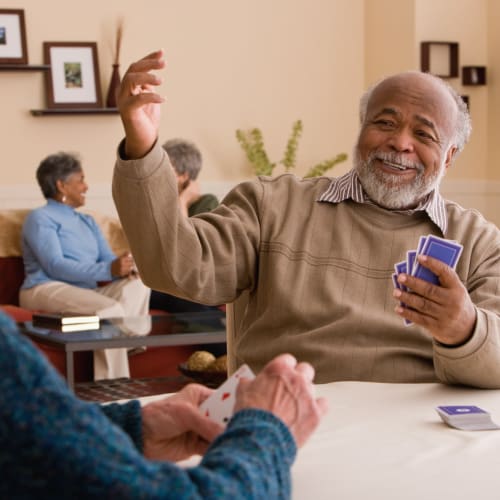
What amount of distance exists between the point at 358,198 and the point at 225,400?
1136 mm

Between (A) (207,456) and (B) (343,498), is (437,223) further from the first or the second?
(A) (207,456)

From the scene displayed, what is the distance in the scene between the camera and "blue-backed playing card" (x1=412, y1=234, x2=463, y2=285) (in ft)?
5.93

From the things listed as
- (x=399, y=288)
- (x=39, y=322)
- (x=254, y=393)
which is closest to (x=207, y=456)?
(x=254, y=393)

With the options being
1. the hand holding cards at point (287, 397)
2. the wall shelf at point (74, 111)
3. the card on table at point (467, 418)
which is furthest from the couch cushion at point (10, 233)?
the hand holding cards at point (287, 397)

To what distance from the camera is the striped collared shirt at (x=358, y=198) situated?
2.34 m

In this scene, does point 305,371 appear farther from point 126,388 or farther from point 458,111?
point 126,388

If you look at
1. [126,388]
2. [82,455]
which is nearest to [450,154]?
[82,455]

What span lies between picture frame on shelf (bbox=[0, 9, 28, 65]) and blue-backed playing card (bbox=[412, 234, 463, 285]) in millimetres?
5256

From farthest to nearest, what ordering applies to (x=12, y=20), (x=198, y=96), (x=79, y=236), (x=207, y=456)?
(x=198, y=96) < (x=12, y=20) < (x=79, y=236) < (x=207, y=456)

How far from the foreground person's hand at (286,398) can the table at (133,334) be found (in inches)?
123

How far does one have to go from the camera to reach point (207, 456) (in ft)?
3.57

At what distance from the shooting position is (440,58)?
697cm

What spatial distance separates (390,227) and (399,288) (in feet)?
1.57

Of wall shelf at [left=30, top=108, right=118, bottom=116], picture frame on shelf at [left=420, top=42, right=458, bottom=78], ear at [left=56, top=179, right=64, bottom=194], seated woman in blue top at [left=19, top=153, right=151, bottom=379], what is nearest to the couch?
seated woman in blue top at [left=19, top=153, right=151, bottom=379]
